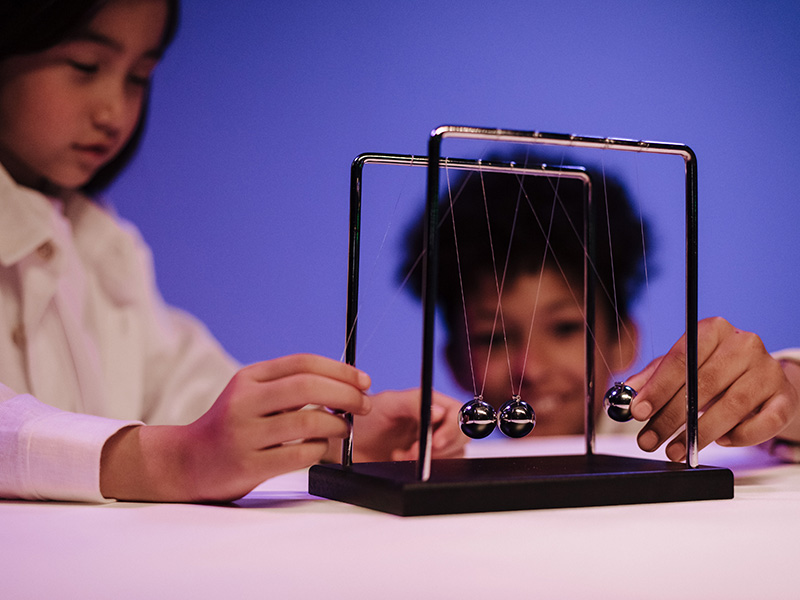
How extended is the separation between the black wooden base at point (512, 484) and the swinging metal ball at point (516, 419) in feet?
0.11

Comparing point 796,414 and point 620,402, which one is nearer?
point 620,402

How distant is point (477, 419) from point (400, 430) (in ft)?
1.07

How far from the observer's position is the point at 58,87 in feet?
5.56

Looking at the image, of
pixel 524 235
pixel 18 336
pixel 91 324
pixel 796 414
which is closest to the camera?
pixel 796 414

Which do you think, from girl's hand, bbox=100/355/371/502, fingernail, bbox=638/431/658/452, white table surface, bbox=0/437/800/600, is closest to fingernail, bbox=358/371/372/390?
girl's hand, bbox=100/355/371/502

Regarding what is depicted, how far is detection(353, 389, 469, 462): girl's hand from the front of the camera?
1076 mm

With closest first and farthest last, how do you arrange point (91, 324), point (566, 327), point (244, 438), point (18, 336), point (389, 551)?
point (389, 551), point (244, 438), point (18, 336), point (91, 324), point (566, 327)

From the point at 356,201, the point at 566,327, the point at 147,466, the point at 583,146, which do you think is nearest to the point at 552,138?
the point at 583,146

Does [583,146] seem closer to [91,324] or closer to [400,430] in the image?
[400,430]

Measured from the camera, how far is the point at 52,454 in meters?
0.73

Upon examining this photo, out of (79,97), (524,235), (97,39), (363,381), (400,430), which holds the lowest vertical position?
(400,430)

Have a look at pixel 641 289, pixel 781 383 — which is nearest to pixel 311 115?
pixel 641 289

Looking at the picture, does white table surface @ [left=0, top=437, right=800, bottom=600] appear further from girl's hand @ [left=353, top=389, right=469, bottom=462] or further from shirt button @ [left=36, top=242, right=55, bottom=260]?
shirt button @ [left=36, top=242, right=55, bottom=260]

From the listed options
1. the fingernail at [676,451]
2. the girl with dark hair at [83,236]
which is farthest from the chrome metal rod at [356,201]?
the girl with dark hair at [83,236]
